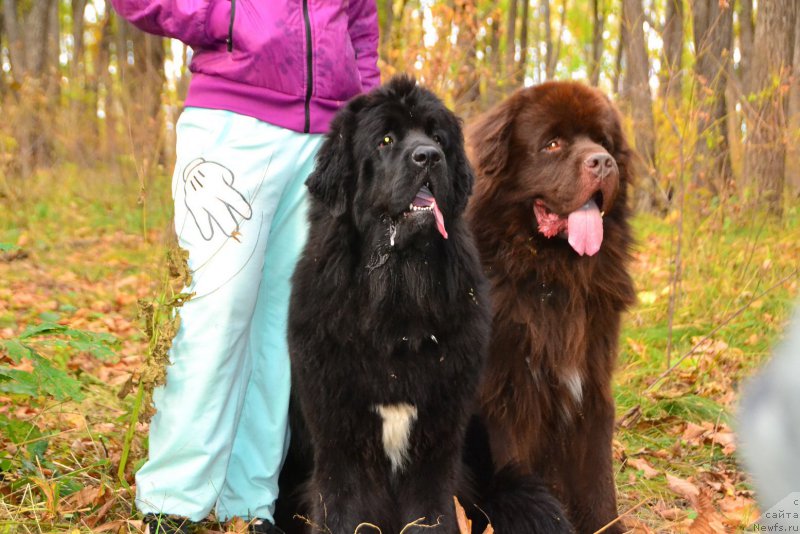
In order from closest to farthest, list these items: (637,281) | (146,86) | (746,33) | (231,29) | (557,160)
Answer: (231,29), (557,160), (637,281), (146,86), (746,33)

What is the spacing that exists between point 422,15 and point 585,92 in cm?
402

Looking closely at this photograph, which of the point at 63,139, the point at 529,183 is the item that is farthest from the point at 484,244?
the point at 63,139

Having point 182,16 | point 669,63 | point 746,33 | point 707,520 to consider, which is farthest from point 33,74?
point 707,520

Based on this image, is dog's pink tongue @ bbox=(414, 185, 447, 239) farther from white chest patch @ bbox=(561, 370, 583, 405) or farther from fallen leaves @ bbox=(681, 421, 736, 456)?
fallen leaves @ bbox=(681, 421, 736, 456)

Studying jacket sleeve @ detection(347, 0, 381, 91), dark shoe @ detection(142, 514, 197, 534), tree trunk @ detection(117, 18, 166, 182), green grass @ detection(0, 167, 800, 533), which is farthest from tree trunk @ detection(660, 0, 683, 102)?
tree trunk @ detection(117, 18, 166, 182)

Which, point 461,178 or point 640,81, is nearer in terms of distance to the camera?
point 461,178

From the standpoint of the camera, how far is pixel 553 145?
10.8 ft

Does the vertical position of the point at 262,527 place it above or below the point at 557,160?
below

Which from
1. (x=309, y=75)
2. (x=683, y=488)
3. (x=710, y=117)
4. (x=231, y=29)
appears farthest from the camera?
(x=710, y=117)

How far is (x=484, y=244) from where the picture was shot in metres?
3.35

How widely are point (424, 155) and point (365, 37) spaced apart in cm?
104

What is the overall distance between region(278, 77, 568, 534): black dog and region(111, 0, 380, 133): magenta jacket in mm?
279

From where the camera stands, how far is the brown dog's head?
3.14 meters

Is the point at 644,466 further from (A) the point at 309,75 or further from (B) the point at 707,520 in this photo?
(A) the point at 309,75
